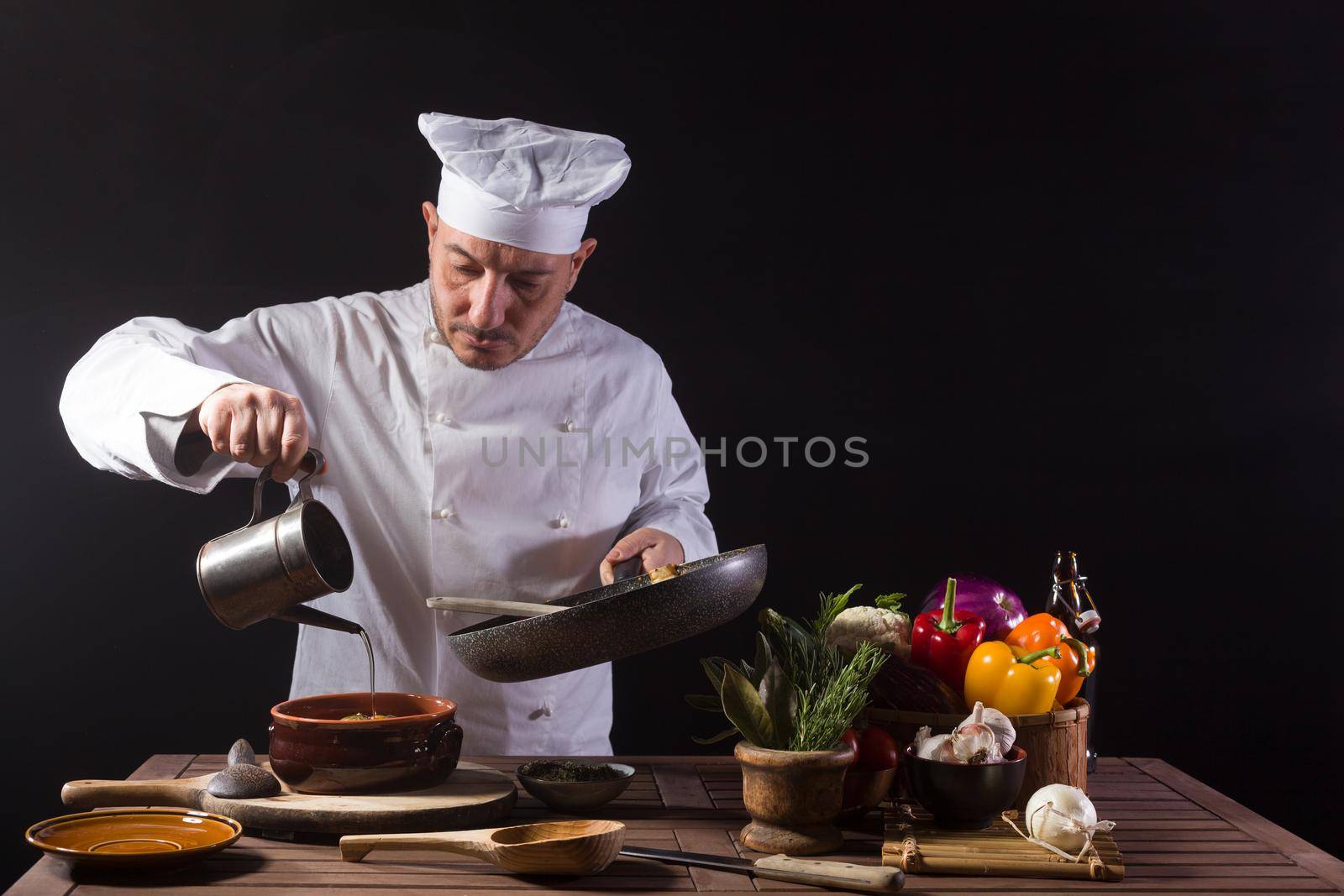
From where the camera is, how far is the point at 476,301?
89.1 inches

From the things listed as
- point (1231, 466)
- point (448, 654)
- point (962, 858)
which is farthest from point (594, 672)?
point (1231, 466)

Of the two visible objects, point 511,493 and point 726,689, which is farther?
point 511,493

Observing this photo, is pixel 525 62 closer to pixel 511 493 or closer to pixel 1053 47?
pixel 511 493

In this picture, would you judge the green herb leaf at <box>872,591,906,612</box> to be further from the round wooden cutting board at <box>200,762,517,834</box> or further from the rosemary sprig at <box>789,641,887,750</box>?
the round wooden cutting board at <box>200,762,517,834</box>

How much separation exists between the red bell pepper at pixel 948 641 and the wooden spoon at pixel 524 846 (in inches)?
21.5

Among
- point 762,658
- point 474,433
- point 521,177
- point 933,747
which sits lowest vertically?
point 933,747

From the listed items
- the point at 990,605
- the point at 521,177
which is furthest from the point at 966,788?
the point at 521,177

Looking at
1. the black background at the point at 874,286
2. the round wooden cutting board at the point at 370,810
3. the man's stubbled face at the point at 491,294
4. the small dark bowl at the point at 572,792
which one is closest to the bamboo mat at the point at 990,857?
the small dark bowl at the point at 572,792

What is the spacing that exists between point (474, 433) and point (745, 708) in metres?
1.08

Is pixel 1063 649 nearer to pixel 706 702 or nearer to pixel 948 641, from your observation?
pixel 948 641

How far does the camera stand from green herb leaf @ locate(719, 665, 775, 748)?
146 centimetres

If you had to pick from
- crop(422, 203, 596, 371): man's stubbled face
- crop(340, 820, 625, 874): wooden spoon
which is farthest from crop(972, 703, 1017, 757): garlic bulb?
crop(422, 203, 596, 371): man's stubbled face

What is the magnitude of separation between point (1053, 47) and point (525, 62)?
50.4 inches

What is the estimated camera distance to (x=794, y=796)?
4.72ft
